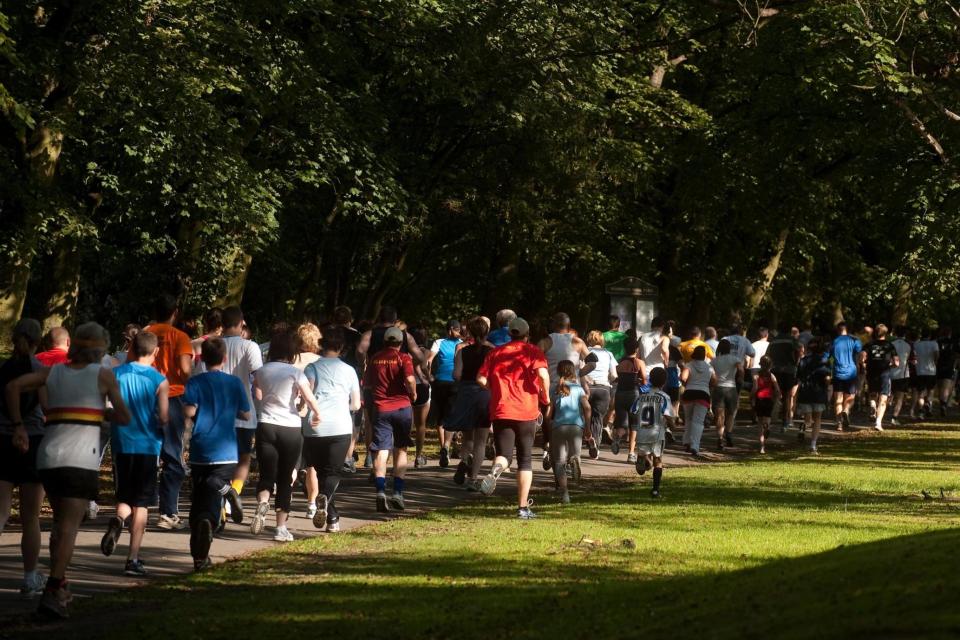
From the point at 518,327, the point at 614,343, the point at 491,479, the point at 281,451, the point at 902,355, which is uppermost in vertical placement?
the point at 902,355

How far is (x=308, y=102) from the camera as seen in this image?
80.3ft

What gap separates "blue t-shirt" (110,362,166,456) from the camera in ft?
37.9

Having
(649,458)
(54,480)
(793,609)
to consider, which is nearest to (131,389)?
(54,480)

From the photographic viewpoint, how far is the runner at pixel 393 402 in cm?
1574

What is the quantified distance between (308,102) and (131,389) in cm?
1338

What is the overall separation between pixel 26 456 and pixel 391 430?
18.1 ft

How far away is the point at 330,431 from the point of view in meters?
13.9

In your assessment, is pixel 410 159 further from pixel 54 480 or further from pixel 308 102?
pixel 54 480

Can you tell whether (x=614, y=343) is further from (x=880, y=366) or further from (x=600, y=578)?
(x=600, y=578)

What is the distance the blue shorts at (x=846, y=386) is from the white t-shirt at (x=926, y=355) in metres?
4.53

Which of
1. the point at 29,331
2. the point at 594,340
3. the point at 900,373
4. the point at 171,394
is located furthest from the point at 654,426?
the point at 900,373

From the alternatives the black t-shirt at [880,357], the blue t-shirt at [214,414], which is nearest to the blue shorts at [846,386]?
the black t-shirt at [880,357]

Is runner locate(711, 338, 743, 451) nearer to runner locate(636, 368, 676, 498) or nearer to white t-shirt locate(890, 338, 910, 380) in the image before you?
runner locate(636, 368, 676, 498)

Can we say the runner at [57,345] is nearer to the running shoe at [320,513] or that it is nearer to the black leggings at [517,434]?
the running shoe at [320,513]
